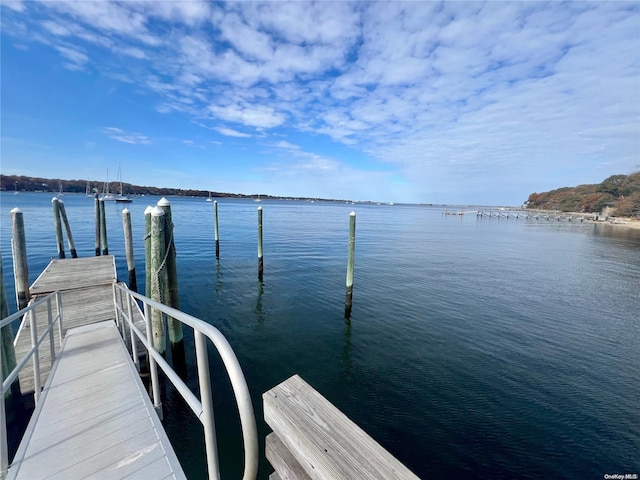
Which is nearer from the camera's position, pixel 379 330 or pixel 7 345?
pixel 7 345

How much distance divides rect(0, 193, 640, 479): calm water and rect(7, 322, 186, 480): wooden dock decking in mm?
2042

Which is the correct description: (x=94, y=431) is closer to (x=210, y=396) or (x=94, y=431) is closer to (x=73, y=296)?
(x=210, y=396)

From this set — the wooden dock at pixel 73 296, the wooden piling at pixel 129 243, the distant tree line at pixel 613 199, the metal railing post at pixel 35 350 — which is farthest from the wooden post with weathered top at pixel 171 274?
the distant tree line at pixel 613 199

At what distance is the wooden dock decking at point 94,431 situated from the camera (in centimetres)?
253

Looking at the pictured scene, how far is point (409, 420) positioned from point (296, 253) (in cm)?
1579

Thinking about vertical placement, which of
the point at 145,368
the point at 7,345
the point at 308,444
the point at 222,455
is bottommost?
the point at 222,455

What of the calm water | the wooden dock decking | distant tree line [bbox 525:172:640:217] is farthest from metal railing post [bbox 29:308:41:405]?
distant tree line [bbox 525:172:640:217]

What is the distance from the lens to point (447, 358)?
7535 mm

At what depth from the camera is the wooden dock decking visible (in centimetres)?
253

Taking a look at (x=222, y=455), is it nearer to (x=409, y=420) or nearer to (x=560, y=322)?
(x=409, y=420)

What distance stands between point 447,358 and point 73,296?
38.3 ft

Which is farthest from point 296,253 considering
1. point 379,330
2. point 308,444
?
point 308,444

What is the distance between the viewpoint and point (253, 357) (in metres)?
7.40

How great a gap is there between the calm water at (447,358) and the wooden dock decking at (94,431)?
2.04m
